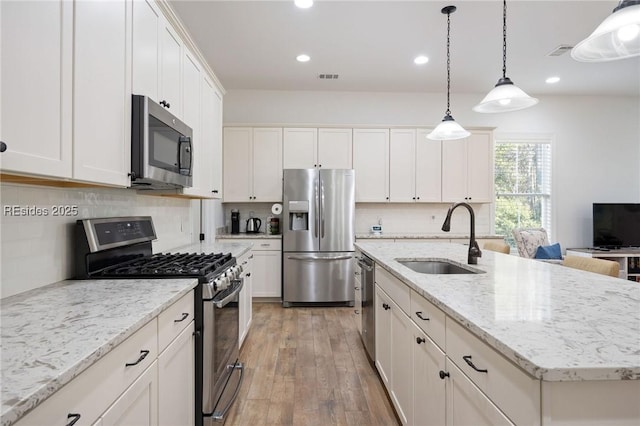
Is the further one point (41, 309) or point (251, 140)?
point (251, 140)

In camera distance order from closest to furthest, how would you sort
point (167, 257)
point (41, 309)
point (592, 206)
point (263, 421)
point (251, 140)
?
point (41, 309)
point (263, 421)
point (167, 257)
point (251, 140)
point (592, 206)

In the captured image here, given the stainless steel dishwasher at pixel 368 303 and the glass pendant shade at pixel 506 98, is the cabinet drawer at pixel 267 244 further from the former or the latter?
the glass pendant shade at pixel 506 98

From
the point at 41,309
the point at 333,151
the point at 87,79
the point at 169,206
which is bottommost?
the point at 41,309

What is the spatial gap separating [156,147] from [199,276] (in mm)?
776

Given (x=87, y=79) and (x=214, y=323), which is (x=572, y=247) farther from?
(x=87, y=79)

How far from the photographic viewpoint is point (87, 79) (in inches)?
54.1

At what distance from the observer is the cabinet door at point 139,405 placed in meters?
0.96

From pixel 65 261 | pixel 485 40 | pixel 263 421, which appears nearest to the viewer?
→ pixel 65 261

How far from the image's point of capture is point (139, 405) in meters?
1.11

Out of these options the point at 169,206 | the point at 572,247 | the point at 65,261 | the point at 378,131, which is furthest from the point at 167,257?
the point at 572,247

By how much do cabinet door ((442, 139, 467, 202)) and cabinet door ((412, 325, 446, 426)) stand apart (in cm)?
376

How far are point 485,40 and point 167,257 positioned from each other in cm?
370

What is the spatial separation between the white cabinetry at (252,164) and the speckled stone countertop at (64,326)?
3.31 metres

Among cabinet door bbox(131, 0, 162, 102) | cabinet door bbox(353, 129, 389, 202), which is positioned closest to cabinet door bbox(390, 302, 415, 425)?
cabinet door bbox(131, 0, 162, 102)
